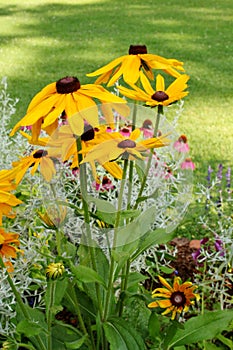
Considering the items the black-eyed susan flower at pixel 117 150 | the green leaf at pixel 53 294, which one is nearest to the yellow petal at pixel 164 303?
the green leaf at pixel 53 294

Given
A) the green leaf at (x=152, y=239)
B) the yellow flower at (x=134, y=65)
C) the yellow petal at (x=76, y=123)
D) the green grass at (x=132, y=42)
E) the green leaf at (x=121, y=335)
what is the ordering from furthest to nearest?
the green grass at (x=132, y=42), the green leaf at (x=152, y=239), the green leaf at (x=121, y=335), the yellow flower at (x=134, y=65), the yellow petal at (x=76, y=123)

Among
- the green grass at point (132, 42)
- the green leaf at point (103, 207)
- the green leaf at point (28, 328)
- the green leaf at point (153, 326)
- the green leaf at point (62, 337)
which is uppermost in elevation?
the green leaf at point (103, 207)

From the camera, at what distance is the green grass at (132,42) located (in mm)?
4355

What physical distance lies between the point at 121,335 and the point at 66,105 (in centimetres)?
57

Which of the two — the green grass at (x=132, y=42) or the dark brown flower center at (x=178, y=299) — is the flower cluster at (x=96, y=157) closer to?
the dark brown flower center at (x=178, y=299)

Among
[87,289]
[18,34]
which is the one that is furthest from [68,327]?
[18,34]

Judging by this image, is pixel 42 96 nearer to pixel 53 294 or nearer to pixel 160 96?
pixel 160 96

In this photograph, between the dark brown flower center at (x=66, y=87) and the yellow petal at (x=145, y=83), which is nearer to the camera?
the dark brown flower center at (x=66, y=87)

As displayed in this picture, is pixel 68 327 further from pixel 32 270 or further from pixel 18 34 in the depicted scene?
pixel 18 34

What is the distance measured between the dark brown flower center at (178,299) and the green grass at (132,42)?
6.31 feet

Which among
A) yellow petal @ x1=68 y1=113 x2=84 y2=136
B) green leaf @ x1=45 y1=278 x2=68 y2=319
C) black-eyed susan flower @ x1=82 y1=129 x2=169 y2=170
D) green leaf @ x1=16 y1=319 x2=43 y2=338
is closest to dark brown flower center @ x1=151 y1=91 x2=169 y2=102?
black-eyed susan flower @ x1=82 y1=129 x2=169 y2=170

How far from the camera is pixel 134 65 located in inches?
47.7

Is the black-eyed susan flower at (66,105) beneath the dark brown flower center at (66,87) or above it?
beneath

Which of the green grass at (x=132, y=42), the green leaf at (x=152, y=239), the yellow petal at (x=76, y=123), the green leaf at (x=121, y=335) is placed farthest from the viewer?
the green grass at (x=132, y=42)
